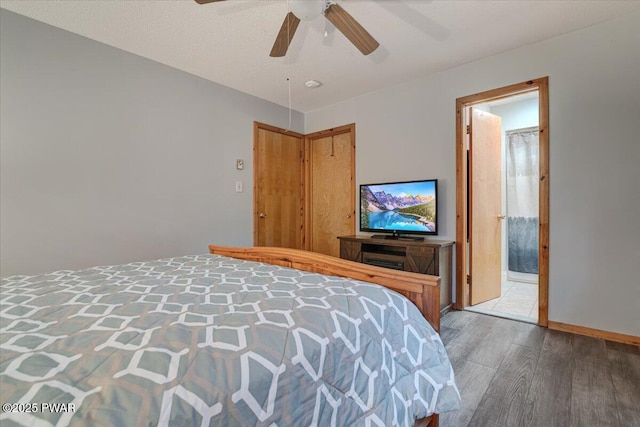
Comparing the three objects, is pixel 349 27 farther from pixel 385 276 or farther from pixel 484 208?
pixel 484 208

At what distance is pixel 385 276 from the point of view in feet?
4.54

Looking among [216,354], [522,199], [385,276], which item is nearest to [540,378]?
[385,276]

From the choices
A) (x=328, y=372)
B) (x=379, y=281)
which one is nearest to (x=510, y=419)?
(x=379, y=281)

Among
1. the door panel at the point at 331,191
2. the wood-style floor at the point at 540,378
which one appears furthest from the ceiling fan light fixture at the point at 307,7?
the door panel at the point at 331,191

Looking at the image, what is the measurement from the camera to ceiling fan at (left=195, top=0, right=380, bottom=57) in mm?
1479

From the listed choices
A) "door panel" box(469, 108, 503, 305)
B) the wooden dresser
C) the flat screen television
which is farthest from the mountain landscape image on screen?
"door panel" box(469, 108, 503, 305)

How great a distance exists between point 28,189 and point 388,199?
314cm

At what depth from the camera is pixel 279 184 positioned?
4012mm

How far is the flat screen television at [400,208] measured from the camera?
2.99 m

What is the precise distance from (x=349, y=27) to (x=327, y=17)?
0.52 feet

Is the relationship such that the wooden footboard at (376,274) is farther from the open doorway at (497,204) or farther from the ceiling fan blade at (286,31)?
the open doorway at (497,204)

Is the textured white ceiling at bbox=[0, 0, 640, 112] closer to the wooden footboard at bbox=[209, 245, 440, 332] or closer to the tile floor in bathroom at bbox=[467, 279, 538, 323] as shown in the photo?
the wooden footboard at bbox=[209, 245, 440, 332]

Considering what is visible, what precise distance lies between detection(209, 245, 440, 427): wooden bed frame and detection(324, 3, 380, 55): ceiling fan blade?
140cm

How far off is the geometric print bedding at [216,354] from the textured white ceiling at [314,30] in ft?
6.24
